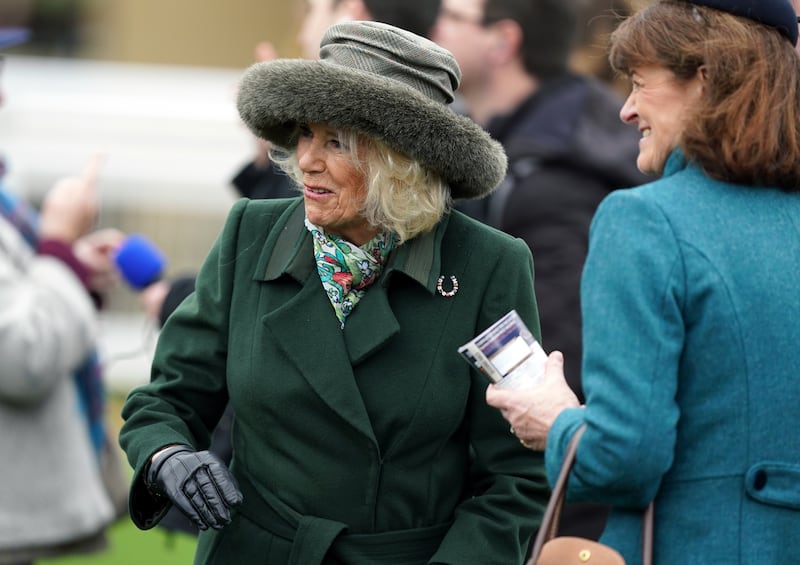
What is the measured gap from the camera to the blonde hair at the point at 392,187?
9.73 feet

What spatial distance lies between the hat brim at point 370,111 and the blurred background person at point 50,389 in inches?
62.8

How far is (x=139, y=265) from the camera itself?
16.1ft

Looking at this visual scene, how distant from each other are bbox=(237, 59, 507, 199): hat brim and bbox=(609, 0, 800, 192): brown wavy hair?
553 millimetres

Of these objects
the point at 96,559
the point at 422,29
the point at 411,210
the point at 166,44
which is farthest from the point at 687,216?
the point at 166,44

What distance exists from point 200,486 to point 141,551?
174 inches

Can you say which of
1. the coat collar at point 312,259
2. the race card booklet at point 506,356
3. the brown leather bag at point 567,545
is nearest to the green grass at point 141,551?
the coat collar at point 312,259

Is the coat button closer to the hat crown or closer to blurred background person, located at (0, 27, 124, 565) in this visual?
Answer: the hat crown

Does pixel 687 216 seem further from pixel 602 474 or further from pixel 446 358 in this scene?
pixel 446 358

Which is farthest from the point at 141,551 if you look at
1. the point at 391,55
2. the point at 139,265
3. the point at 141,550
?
the point at 391,55

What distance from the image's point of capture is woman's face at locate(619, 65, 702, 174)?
2525mm

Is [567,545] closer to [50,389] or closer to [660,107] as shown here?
[660,107]

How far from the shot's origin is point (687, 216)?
243 cm

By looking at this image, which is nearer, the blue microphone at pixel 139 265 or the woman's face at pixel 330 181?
the woman's face at pixel 330 181

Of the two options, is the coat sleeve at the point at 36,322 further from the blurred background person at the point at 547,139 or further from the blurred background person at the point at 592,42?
the blurred background person at the point at 592,42
